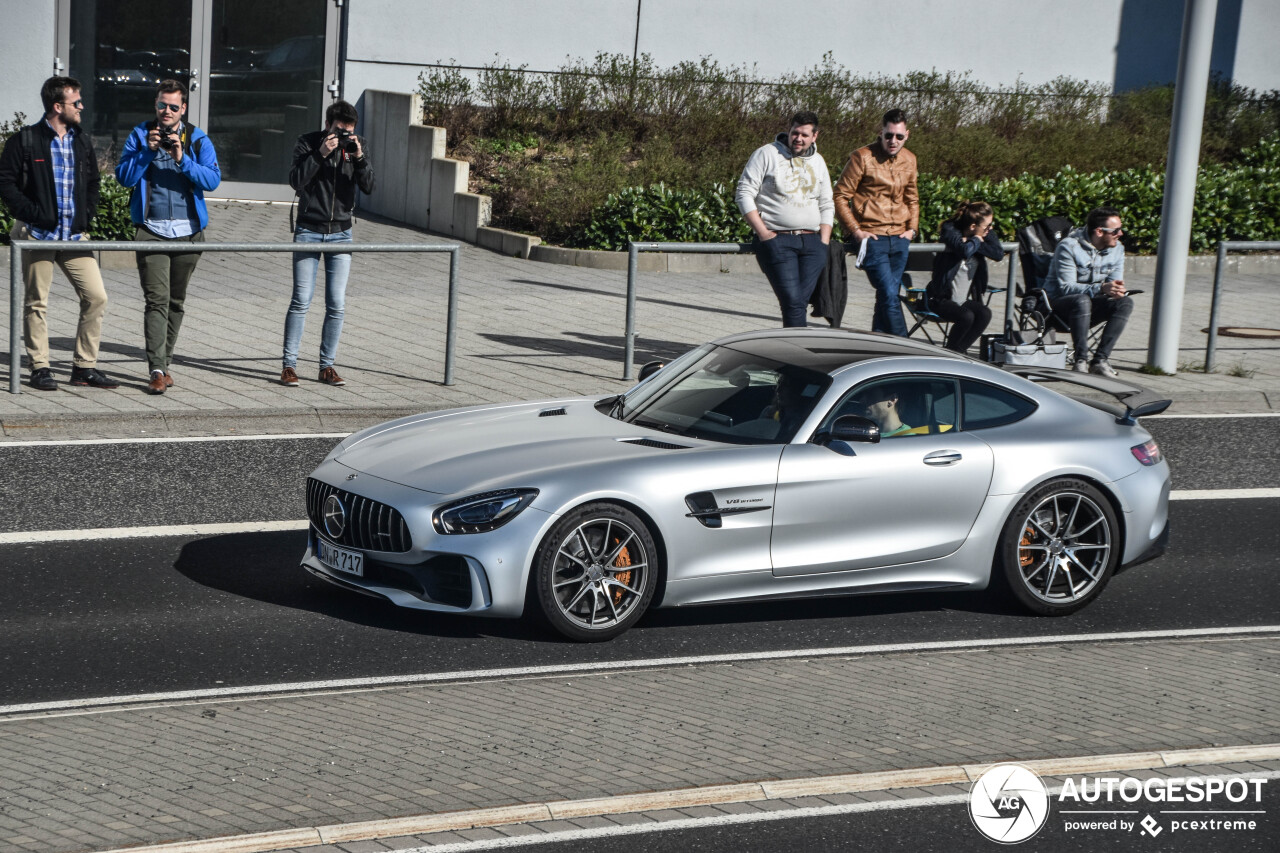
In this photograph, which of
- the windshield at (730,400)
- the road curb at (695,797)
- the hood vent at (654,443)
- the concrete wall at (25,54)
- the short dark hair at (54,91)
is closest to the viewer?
the road curb at (695,797)

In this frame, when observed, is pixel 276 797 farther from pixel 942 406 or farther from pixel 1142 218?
pixel 1142 218

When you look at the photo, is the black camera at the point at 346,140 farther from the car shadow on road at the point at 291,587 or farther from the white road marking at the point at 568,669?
the white road marking at the point at 568,669

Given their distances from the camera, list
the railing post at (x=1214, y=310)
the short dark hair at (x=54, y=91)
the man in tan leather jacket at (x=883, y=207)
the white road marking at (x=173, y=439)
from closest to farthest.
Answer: the white road marking at (x=173, y=439) < the short dark hair at (x=54, y=91) < the man in tan leather jacket at (x=883, y=207) < the railing post at (x=1214, y=310)

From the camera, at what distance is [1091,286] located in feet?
46.2

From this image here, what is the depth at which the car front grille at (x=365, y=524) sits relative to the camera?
6812 millimetres

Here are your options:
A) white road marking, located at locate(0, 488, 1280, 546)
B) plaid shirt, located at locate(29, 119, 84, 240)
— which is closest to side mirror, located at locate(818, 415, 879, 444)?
white road marking, located at locate(0, 488, 1280, 546)

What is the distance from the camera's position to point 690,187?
65.8 ft

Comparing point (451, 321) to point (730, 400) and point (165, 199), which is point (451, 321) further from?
point (730, 400)

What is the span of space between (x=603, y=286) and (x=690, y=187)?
9.21 ft

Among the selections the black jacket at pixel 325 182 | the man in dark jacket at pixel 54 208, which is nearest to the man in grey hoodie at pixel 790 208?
the black jacket at pixel 325 182

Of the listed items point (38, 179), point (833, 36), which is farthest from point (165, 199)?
point (833, 36)

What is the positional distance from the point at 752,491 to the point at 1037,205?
14.9 m

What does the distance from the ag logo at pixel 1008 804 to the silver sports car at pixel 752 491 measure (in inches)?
73.9

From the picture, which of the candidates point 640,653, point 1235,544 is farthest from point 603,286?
point 640,653
